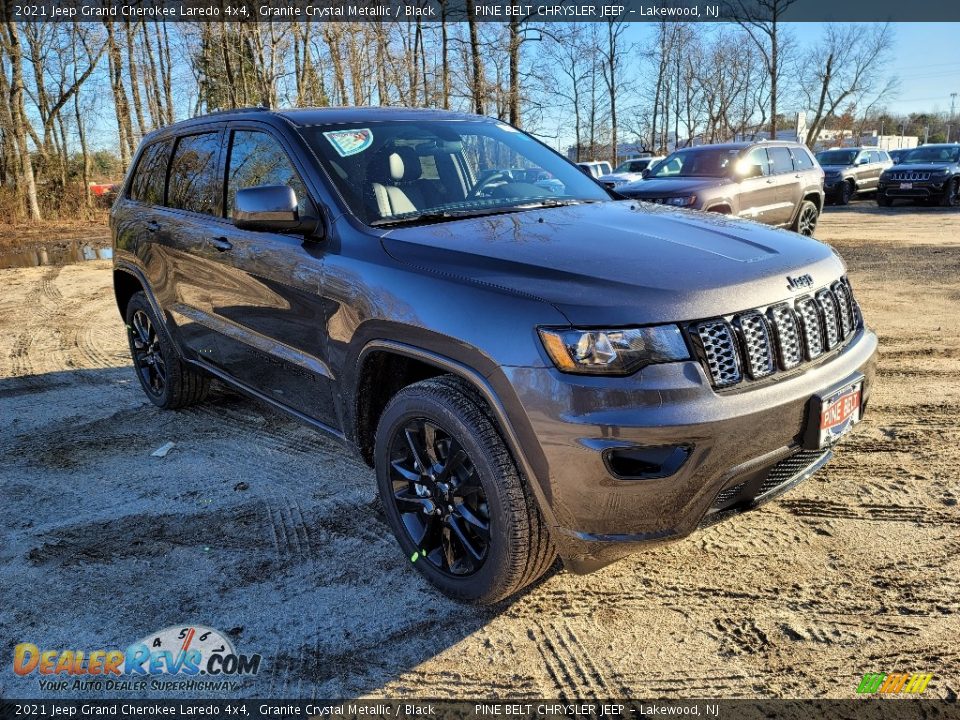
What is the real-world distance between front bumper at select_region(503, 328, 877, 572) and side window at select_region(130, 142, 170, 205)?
3422 millimetres

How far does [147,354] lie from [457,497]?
3.49 metres

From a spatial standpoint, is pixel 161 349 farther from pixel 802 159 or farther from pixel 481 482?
pixel 802 159

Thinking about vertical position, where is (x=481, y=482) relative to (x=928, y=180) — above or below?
below

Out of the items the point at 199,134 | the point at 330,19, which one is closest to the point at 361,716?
the point at 199,134

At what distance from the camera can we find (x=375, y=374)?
300cm

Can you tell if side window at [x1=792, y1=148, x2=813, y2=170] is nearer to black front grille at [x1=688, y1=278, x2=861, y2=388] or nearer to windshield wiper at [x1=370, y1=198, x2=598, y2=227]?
windshield wiper at [x1=370, y1=198, x2=598, y2=227]

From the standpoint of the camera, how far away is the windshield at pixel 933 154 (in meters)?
20.5

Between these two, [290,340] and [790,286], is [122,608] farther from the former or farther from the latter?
[790,286]

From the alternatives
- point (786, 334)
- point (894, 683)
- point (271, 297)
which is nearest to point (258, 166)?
point (271, 297)

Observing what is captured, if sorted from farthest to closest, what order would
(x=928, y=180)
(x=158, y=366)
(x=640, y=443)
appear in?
(x=928, y=180) < (x=158, y=366) < (x=640, y=443)

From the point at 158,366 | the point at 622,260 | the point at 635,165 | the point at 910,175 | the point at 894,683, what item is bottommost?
the point at 894,683

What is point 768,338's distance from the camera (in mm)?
2434

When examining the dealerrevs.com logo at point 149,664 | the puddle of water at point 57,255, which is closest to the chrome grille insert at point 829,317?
the dealerrevs.com logo at point 149,664

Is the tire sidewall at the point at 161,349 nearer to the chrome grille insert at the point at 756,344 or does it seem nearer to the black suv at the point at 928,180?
the chrome grille insert at the point at 756,344
